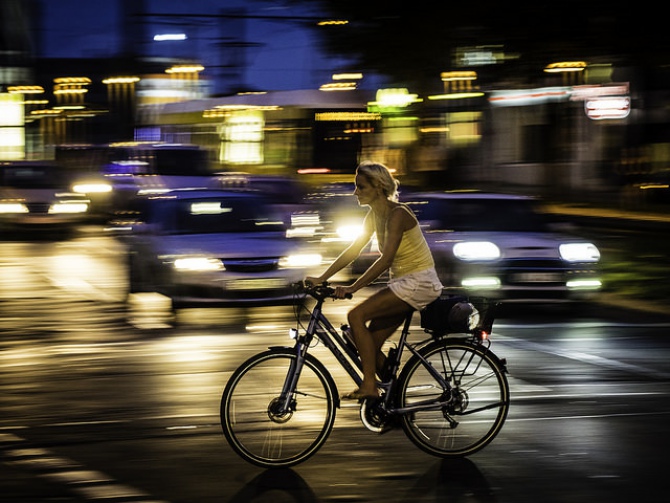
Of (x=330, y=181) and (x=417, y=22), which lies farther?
(x=330, y=181)

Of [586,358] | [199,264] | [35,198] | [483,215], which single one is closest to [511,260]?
[483,215]

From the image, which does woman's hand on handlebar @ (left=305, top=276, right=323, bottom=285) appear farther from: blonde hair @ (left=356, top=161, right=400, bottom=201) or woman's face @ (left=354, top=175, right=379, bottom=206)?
blonde hair @ (left=356, top=161, right=400, bottom=201)

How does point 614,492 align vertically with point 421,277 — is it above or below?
below

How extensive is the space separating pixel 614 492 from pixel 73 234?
83.6 ft

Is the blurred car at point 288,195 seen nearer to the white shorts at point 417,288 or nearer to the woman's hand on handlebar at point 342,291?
the white shorts at point 417,288

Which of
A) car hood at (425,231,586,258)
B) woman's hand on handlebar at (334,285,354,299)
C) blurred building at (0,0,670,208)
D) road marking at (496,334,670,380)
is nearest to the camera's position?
woman's hand on handlebar at (334,285,354,299)

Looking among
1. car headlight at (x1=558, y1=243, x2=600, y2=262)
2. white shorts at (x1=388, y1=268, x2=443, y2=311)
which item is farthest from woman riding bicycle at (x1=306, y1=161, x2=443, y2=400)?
car headlight at (x1=558, y1=243, x2=600, y2=262)

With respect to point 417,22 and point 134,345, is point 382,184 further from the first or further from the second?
point 417,22

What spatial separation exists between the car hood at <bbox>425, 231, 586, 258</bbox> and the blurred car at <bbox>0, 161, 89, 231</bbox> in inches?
626

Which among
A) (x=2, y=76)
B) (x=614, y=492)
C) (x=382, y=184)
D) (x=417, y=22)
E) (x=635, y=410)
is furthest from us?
(x=2, y=76)

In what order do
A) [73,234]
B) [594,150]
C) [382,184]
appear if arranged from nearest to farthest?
[382,184] → [73,234] → [594,150]

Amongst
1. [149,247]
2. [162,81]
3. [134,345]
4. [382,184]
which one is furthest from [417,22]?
[162,81]

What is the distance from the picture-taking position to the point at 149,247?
1559 centimetres

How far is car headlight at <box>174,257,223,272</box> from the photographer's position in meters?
14.6
